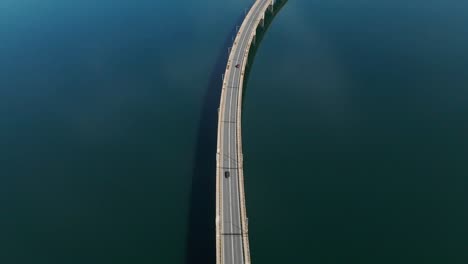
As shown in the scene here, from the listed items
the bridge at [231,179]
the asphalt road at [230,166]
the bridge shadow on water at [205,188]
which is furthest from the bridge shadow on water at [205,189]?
the asphalt road at [230,166]

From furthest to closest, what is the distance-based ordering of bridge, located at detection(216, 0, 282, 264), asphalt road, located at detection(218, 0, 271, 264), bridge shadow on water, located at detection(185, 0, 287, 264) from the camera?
bridge shadow on water, located at detection(185, 0, 287, 264), asphalt road, located at detection(218, 0, 271, 264), bridge, located at detection(216, 0, 282, 264)

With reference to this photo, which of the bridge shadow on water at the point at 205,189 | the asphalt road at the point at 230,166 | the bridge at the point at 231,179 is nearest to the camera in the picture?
the bridge at the point at 231,179

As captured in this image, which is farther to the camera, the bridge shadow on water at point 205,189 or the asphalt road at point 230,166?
the bridge shadow on water at point 205,189

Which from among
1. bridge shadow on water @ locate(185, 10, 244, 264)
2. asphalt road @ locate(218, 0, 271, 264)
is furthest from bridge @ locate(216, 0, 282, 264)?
bridge shadow on water @ locate(185, 10, 244, 264)

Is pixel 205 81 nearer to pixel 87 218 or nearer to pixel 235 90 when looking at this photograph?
pixel 235 90

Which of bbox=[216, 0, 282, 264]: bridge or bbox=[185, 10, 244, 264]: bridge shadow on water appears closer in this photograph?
bbox=[216, 0, 282, 264]: bridge

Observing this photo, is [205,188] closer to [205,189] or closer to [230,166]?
[205,189]

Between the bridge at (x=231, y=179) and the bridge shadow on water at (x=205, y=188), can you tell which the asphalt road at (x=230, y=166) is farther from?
the bridge shadow on water at (x=205, y=188)

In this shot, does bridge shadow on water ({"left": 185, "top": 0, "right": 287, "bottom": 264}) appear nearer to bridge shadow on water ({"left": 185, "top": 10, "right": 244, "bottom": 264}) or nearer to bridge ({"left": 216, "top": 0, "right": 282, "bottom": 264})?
bridge shadow on water ({"left": 185, "top": 10, "right": 244, "bottom": 264})
